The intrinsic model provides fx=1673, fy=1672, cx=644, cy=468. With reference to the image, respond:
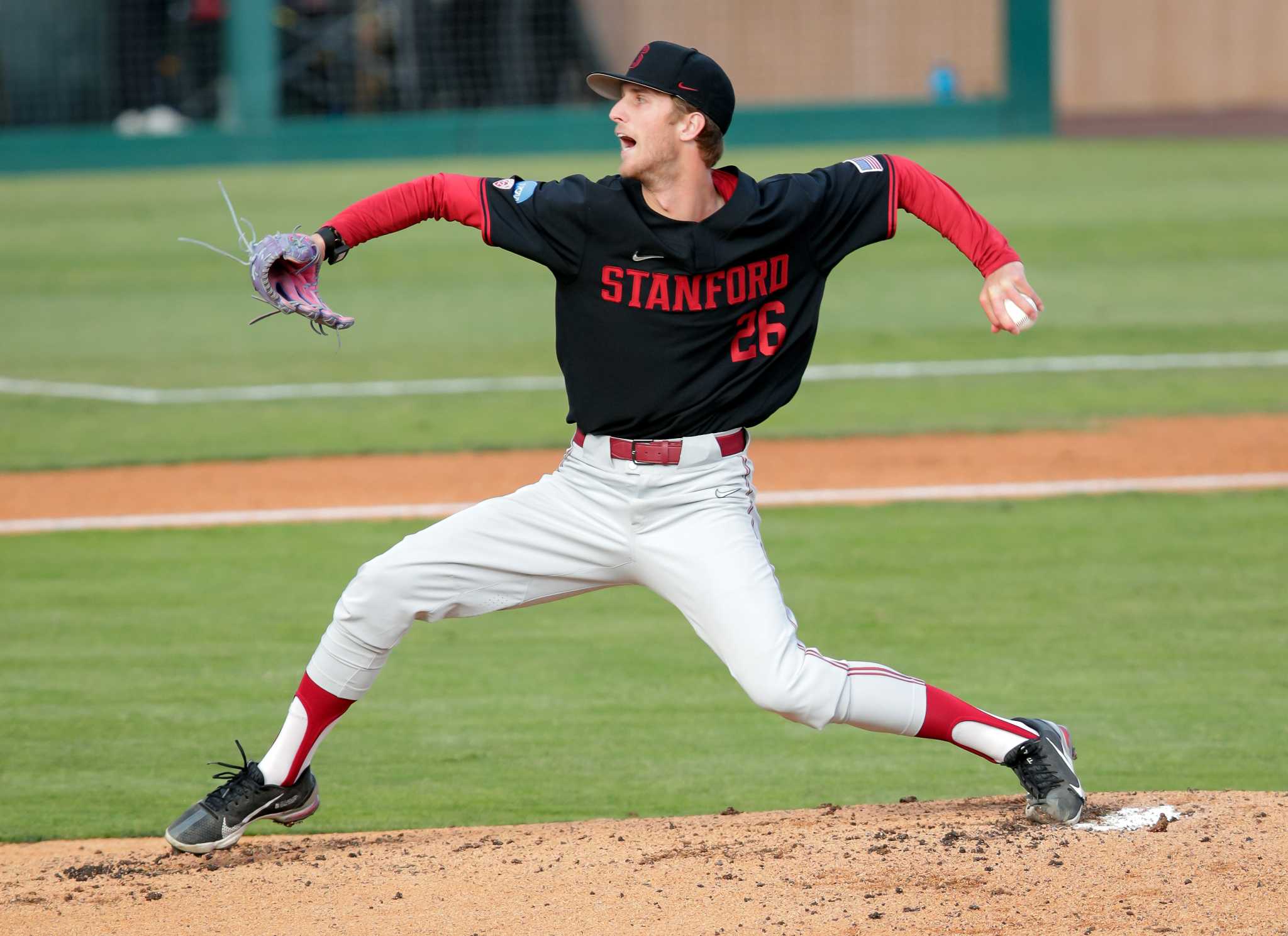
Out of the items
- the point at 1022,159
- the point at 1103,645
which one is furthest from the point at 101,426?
the point at 1022,159

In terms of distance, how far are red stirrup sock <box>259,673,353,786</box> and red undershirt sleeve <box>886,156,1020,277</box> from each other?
5.87 ft

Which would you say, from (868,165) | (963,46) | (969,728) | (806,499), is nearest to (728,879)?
(969,728)

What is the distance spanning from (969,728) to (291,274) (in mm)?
1914

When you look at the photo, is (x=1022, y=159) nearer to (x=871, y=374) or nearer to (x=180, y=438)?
(x=871, y=374)

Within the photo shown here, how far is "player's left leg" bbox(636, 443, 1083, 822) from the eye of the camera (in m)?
3.76

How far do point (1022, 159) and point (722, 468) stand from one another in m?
17.6

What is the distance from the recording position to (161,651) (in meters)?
5.86

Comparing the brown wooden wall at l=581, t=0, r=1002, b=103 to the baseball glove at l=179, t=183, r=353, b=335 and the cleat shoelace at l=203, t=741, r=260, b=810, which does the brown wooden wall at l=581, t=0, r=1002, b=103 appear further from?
the cleat shoelace at l=203, t=741, r=260, b=810

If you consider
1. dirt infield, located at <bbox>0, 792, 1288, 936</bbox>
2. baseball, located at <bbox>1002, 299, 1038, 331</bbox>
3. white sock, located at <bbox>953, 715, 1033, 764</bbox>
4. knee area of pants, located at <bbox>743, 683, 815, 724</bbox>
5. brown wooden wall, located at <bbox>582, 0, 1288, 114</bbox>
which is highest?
brown wooden wall, located at <bbox>582, 0, 1288, 114</bbox>

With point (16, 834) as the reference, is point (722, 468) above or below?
above

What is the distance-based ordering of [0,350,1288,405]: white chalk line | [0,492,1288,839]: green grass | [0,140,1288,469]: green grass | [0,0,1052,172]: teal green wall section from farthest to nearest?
[0,0,1052,172]: teal green wall section → [0,350,1288,405]: white chalk line → [0,140,1288,469]: green grass → [0,492,1288,839]: green grass

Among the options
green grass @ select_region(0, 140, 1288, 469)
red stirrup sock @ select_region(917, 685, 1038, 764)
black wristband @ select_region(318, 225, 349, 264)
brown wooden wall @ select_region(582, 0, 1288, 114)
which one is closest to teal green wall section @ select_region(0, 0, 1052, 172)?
green grass @ select_region(0, 140, 1288, 469)

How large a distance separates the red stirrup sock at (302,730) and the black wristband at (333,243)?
996 mm

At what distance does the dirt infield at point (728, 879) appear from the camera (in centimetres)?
343
